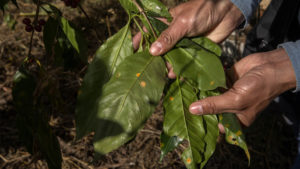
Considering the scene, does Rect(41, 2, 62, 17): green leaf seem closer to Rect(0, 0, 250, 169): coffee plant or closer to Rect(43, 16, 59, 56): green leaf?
Rect(43, 16, 59, 56): green leaf

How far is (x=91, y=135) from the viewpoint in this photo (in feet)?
6.10

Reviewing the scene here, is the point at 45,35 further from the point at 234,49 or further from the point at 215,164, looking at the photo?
the point at 234,49

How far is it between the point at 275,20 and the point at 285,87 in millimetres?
947

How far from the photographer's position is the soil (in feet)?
5.74

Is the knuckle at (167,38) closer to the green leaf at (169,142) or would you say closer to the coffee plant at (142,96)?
the coffee plant at (142,96)

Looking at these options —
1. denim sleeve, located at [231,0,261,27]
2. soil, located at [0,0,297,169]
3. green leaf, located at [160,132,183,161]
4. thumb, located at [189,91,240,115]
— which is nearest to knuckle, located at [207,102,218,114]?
thumb, located at [189,91,240,115]

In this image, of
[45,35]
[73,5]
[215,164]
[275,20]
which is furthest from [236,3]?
[215,164]

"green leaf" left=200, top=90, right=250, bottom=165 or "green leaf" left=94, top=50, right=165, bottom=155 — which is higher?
"green leaf" left=94, top=50, right=165, bottom=155

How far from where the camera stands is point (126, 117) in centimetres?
72

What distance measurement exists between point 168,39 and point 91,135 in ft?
4.18

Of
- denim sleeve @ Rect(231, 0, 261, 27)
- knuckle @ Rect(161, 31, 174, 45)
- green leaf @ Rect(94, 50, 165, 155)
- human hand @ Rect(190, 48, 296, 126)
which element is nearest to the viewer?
green leaf @ Rect(94, 50, 165, 155)

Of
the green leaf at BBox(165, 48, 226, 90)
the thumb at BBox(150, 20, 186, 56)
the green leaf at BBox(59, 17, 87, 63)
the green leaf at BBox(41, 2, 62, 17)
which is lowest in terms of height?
the green leaf at BBox(165, 48, 226, 90)

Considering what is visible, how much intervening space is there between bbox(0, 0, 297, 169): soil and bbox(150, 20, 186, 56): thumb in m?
0.67

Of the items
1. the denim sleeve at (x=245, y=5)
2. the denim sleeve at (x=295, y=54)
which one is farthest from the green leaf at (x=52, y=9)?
the denim sleeve at (x=295, y=54)
